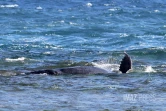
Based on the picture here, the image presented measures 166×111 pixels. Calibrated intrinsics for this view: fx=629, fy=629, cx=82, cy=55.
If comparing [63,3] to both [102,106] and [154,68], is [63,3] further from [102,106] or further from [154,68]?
[102,106]

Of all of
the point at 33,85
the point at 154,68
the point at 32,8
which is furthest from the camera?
the point at 32,8

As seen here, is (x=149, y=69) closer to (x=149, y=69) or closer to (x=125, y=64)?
(x=149, y=69)

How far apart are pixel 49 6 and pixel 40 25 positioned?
593 inches

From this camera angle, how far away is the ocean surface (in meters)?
11.7

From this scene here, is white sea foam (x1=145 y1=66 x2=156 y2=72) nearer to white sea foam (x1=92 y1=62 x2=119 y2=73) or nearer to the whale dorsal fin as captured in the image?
white sea foam (x1=92 y1=62 x2=119 y2=73)

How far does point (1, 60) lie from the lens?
62.0ft

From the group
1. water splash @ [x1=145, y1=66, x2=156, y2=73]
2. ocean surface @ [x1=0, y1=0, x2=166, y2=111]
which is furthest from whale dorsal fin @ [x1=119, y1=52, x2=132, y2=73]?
water splash @ [x1=145, y1=66, x2=156, y2=73]

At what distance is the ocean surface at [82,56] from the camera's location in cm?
1167

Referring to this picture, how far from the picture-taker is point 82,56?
21.0 metres

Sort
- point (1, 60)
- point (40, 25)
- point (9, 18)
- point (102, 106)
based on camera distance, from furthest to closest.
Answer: point (9, 18)
point (40, 25)
point (1, 60)
point (102, 106)

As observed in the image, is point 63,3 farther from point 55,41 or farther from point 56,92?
point 56,92

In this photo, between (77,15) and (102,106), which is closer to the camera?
(102,106)

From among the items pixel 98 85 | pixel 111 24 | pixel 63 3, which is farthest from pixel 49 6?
pixel 98 85

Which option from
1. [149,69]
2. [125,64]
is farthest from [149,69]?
[125,64]
